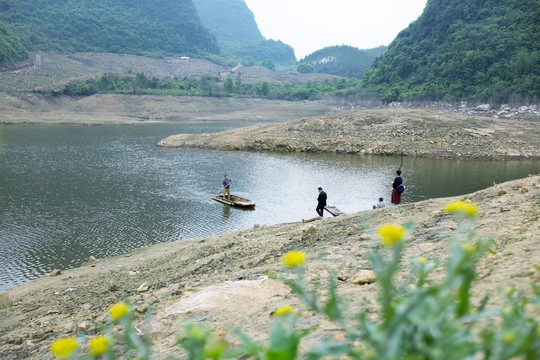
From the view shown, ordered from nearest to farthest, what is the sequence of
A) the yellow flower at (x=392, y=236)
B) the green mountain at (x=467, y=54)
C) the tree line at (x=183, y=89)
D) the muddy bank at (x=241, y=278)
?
the yellow flower at (x=392, y=236) < the muddy bank at (x=241, y=278) < the green mountain at (x=467, y=54) < the tree line at (x=183, y=89)

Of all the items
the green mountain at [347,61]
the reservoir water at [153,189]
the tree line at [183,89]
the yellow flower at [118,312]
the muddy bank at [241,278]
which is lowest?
the reservoir water at [153,189]

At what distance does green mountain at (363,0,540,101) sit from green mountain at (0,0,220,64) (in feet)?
275

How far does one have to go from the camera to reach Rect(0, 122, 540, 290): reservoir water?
554 inches

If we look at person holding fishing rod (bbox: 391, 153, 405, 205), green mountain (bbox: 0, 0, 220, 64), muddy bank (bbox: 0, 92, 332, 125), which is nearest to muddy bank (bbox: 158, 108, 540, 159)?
person holding fishing rod (bbox: 391, 153, 405, 205)

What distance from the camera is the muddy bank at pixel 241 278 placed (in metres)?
3.90

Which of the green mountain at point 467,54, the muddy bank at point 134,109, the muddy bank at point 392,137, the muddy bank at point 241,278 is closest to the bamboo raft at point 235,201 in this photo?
the muddy bank at point 241,278

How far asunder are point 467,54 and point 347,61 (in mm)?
121770

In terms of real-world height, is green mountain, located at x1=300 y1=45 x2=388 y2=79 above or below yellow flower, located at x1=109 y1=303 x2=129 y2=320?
above

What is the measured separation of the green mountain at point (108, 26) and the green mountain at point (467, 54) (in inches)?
3300

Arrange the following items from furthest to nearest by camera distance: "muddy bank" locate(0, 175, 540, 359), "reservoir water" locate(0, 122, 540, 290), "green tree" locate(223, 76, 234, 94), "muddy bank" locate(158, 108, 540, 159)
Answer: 1. "green tree" locate(223, 76, 234, 94)
2. "muddy bank" locate(158, 108, 540, 159)
3. "reservoir water" locate(0, 122, 540, 290)
4. "muddy bank" locate(0, 175, 540, 359)

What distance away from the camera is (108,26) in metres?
145

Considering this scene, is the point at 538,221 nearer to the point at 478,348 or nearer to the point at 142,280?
the point at 478,348

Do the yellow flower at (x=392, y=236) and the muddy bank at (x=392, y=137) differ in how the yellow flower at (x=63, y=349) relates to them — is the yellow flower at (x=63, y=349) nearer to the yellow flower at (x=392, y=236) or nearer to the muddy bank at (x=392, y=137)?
the yellow flower at (x=392, y=236)

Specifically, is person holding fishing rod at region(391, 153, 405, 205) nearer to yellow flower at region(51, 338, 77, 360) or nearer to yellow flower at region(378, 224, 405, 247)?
yellow flower at region(378, 224, 405, 247)
